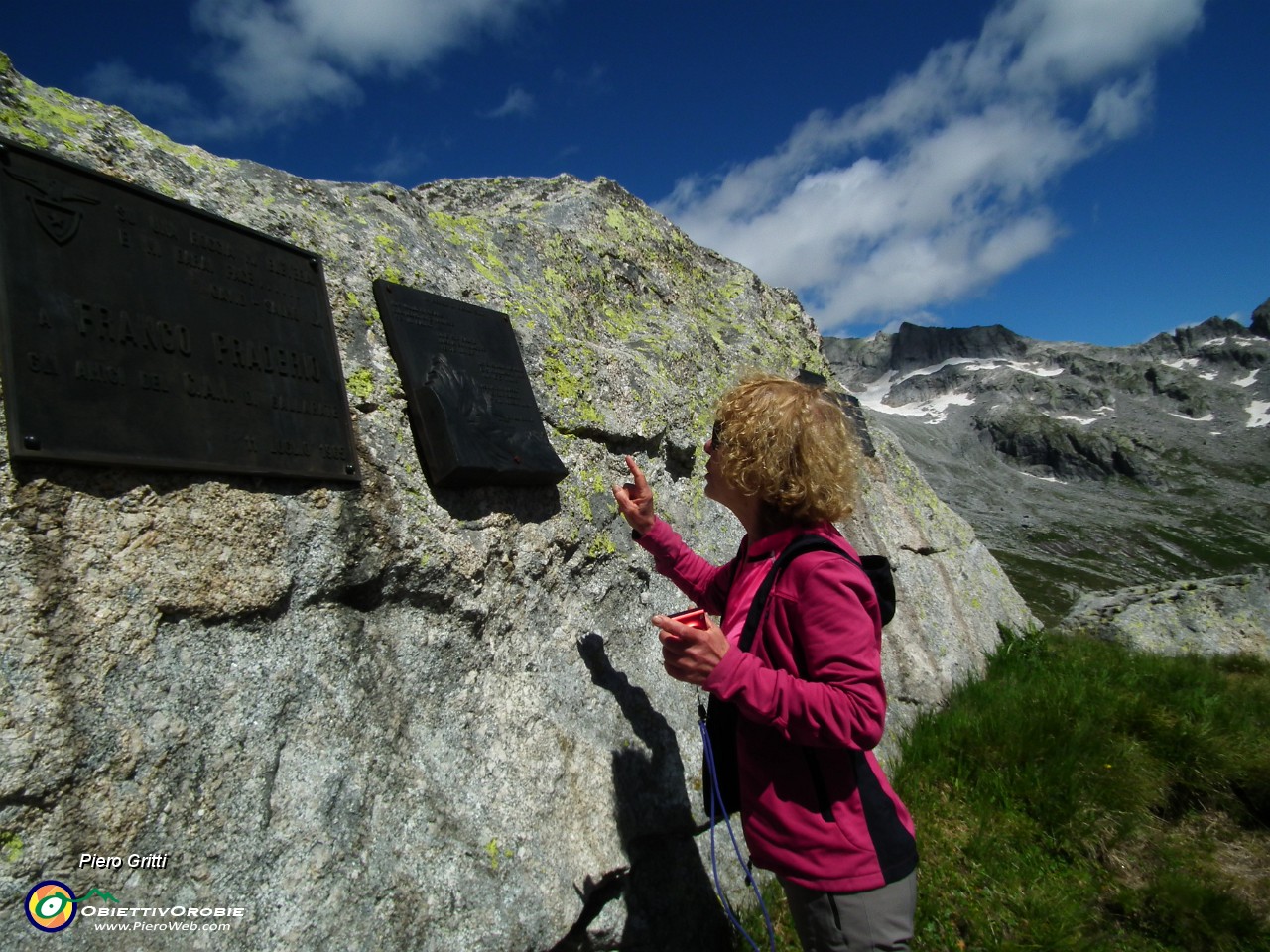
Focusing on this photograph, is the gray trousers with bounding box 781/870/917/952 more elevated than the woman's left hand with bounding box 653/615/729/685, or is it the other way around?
the woman's left hand with bounding box 653/615/729/685

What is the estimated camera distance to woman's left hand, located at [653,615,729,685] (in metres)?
2.62

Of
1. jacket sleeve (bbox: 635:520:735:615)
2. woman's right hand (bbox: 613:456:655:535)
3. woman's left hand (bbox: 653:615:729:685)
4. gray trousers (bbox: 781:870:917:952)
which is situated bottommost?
gray trousers (bbox: 781:870:917:952)

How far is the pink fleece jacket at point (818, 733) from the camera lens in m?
2.50

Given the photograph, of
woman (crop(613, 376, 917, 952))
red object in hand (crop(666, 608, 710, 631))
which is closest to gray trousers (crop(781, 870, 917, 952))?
woman (crop(613, 376, 917, 952))

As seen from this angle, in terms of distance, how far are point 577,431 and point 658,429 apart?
77cm

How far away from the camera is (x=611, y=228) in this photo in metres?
6.87

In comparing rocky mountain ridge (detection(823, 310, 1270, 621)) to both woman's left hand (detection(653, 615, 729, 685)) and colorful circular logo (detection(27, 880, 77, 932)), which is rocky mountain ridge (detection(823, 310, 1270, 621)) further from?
colorful circular logo (detection(27, 880, 77, 932))

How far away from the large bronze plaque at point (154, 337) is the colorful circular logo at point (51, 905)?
1.43 meters

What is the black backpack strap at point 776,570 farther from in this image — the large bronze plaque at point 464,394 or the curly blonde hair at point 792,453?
Result: the large bronze plaque at point 464,394

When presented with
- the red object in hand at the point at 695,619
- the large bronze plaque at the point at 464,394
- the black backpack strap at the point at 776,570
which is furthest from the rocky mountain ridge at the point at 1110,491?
the red object in hand at the point at 695,619

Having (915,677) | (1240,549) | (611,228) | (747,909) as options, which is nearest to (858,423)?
(915,677)

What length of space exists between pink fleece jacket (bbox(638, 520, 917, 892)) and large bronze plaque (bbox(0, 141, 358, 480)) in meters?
2.10

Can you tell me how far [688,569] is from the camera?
A: 403cm

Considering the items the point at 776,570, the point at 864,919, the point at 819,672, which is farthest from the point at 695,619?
the point at 864,919
